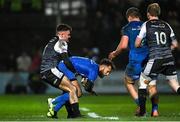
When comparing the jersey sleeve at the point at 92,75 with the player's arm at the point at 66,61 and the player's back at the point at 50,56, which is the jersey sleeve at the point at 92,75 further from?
the player's back at the point at 50,56

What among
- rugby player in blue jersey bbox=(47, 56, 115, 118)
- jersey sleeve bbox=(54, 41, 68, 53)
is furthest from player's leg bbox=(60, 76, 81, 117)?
jersey sleeve bbox=(54, 41, 68, 53)

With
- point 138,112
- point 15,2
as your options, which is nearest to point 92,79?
point 138,112

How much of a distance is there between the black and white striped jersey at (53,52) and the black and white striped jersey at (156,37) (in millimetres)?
1542

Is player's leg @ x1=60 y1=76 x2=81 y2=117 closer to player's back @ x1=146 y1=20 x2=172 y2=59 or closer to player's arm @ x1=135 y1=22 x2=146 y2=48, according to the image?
player's arm @ x1=135 y1=22 x2=146 y2=48

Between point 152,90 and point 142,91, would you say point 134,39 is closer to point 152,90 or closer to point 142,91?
point 152,90

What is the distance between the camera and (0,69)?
1230 inches

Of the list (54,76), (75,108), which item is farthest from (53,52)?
(75,108)

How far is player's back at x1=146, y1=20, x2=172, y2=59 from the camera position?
1496cm

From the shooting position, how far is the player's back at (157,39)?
15.0m

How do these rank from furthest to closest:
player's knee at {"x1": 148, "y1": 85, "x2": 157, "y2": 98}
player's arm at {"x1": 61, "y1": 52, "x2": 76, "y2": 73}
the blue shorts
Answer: the blue shorts
player's knee at {"x1": 148, "y1": 85, "x2": 157, "y2": 98}
player's arm at {"x1": 61, "y1": 52, "x2": 76, "y2": 73}

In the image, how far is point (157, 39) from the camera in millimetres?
14984

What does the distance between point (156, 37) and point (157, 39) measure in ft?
0.14

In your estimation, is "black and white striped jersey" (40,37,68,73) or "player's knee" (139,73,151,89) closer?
"black and white striped jersey" (40,37,68,73)

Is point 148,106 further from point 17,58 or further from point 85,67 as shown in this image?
point 17,58
